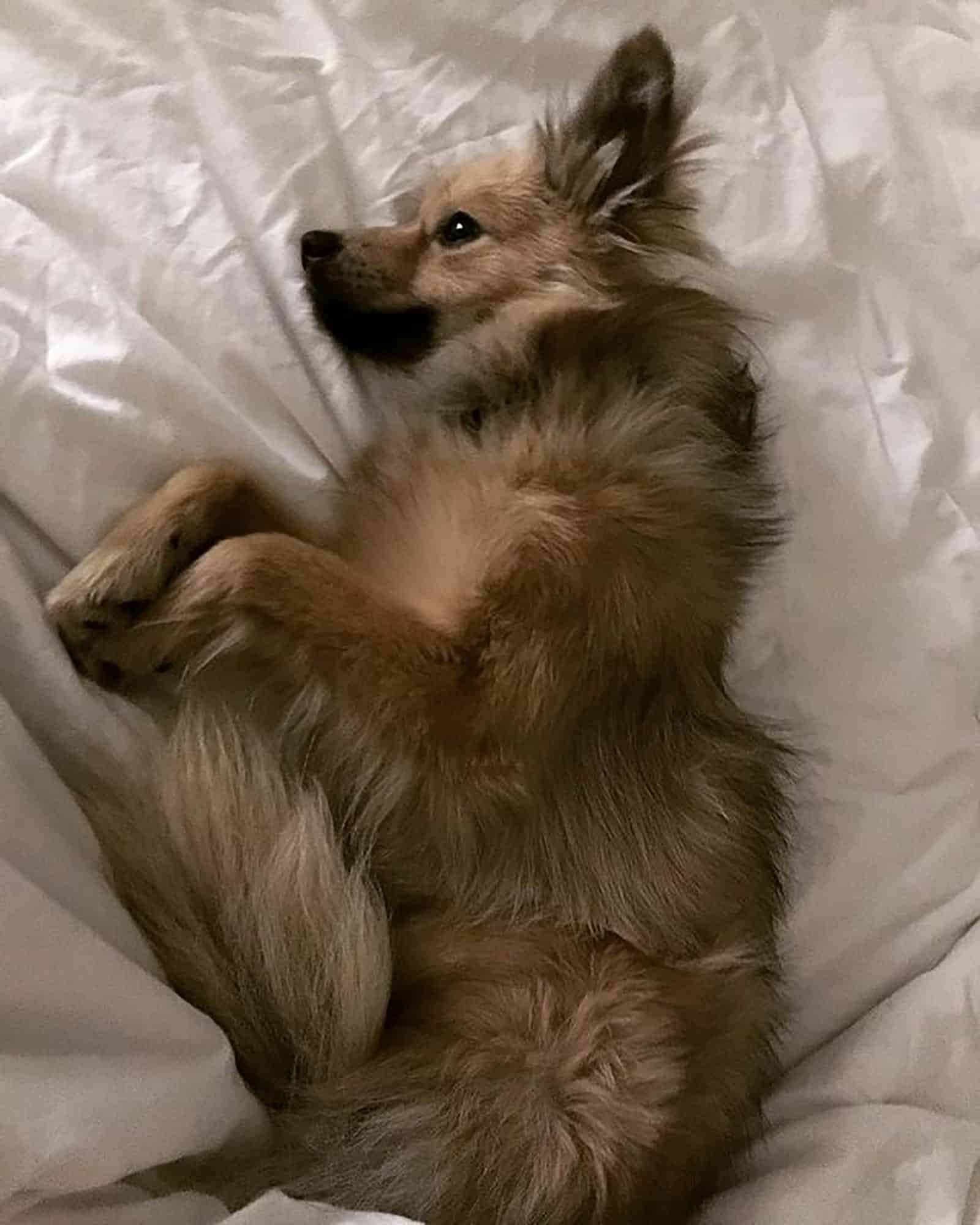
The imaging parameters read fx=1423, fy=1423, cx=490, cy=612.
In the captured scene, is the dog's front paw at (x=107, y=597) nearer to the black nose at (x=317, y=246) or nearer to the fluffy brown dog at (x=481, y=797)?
the fluffy brown dog at (x=481, y=797)

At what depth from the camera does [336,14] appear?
2.06 meters

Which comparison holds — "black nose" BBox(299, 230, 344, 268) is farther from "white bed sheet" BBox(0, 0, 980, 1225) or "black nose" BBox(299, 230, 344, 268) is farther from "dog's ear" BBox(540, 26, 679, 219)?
"dog's ear" BBox(540, 26, 679, 219)

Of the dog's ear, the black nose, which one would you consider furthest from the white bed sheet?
the dog's ear

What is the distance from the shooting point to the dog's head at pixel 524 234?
1934 mm

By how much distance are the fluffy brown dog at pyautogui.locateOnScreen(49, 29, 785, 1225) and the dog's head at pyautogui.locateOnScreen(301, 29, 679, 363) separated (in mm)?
17

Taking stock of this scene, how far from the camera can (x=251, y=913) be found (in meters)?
1.58

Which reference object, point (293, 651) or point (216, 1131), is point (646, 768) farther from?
point (216, 1131)

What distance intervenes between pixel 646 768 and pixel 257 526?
0.57 metres

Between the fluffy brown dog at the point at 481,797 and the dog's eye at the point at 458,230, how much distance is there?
0.14m

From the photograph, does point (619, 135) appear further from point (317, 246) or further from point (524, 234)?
point (317, 246)

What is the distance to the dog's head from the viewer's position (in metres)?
1.93

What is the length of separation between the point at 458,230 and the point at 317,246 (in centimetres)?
21

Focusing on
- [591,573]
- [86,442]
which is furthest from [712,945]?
[86,442]

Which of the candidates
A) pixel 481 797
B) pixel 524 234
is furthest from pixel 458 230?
pixel 481 797
